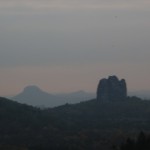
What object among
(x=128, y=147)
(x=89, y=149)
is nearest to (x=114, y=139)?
(x=89, y=149)

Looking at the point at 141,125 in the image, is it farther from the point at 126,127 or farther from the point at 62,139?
the point at 62,139

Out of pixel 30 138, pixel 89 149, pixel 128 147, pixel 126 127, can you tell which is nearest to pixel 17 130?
pixel 30 138

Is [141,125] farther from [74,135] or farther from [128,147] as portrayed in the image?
[128,147]

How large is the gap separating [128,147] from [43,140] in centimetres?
8846

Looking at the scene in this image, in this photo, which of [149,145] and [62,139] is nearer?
[149,145]

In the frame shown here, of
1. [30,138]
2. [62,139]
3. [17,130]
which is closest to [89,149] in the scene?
[62,139]

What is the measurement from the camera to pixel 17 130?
188 meters

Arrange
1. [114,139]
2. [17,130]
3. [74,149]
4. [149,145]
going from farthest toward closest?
1. [17,130]
2. [114,139]
3. [74,149]
4. [149,145]

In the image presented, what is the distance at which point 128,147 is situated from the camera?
243ft

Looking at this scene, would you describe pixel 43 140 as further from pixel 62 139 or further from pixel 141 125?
pixel 141 125

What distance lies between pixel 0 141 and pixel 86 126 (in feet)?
137

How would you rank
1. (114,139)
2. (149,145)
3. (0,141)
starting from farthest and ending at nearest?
(0,141)
(114,139)
(149,145)

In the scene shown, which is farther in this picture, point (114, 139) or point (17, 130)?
point (17, 130)

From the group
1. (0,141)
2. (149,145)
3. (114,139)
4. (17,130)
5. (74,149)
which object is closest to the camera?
(149,145)
